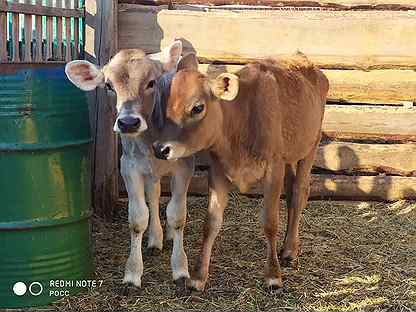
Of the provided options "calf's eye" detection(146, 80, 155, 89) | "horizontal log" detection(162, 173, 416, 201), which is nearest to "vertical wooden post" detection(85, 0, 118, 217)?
"horizontal log" detection(162, 173, 416, 201)

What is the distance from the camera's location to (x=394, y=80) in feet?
23.4

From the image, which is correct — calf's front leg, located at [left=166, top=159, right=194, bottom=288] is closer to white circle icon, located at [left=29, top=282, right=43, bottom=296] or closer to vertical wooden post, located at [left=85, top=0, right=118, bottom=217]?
white circle icon, located at [left=29, top=282, right=43, bottom=296]

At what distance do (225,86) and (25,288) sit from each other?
2.01m

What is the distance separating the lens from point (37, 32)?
5.91 metres

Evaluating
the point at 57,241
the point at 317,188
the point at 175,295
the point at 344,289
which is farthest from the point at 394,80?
the point at 57,241

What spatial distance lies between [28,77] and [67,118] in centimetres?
41

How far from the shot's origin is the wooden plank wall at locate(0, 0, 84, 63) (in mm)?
5582

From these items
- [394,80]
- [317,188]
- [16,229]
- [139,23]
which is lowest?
[317,188]

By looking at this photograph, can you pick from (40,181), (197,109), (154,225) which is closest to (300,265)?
(154,225)

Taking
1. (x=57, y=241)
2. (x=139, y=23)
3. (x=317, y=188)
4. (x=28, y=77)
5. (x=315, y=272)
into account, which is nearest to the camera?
(x=28, y=77)

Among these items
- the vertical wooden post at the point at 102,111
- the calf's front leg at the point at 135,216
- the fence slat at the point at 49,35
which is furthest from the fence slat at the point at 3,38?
the calf's front leg at the point at 135,216

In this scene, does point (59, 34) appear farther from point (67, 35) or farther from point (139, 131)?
point (139, 131)

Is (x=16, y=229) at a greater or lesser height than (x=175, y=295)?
greater

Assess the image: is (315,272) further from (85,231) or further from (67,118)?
(67,118)
